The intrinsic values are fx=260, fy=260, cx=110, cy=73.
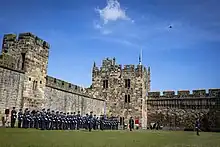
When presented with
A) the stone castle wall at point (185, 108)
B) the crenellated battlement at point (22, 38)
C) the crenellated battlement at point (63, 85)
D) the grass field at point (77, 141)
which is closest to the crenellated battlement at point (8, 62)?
the crenellated battlement at point (22, 38)

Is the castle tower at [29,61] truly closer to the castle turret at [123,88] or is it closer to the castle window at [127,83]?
the castle turret at [123,88]

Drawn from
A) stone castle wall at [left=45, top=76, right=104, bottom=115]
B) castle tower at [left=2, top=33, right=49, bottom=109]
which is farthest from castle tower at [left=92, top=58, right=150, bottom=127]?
castle tower at [left=2, top=33, right=49, bottom=109]

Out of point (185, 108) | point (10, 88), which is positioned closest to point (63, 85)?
point (10, 88)

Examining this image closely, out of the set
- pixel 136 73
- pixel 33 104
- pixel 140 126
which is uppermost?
pixel 136 73

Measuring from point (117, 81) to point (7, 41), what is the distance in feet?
62.4

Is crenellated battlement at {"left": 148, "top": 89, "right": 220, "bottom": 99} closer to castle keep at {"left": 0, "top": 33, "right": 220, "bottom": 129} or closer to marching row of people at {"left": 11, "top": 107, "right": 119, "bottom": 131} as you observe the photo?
castle keep at {"left": 0, "top": 33, "right": 220, "bottom": 129}

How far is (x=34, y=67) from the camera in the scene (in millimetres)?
19109

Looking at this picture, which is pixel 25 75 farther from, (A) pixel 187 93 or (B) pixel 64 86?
(A) pixel 187 93

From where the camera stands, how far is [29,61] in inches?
728

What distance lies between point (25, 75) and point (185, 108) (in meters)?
22.1

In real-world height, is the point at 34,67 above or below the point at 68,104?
above

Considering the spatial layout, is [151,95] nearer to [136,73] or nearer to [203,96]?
[136,73]

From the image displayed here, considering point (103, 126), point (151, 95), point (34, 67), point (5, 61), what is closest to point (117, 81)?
point (151, 95)

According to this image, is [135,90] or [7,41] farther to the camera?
[135,90]
